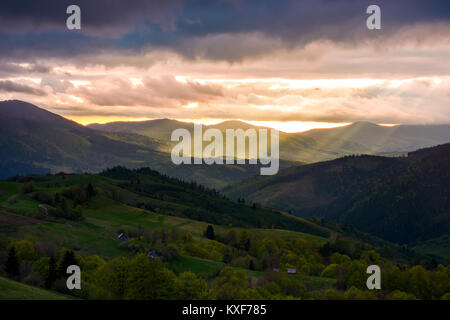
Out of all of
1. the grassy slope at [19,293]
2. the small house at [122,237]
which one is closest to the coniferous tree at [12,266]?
the grassy slope at [19,293]

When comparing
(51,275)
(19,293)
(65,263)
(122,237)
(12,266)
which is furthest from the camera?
(122,237)

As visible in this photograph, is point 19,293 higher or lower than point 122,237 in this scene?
lower

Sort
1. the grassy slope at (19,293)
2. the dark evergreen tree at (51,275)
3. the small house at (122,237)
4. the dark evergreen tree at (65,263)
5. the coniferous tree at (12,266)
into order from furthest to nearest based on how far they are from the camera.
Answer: the small house at (122,237)
the coniferous tree at (12,266)
the dark evergreen tree at (65,263)
the dark evergreen tree at (51,275)
the grassy slope at (19,293)

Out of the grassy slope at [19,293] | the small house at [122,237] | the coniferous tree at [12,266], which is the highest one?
the small house at [122,237]

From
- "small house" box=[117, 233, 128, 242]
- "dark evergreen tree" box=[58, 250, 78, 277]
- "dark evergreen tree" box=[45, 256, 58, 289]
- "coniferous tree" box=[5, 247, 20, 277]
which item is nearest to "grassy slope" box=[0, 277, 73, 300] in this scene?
"dark evergreen tree" box=[45, 256, 58, 289]

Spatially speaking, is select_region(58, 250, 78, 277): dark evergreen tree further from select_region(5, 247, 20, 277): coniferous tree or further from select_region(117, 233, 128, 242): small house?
select_region(117, 233, 128, 242): small house

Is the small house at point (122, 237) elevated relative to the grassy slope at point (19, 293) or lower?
elevated

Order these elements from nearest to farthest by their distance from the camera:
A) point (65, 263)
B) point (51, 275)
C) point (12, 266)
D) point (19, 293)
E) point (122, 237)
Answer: point (19, 293) → point (51, 275) → point (12, 266) → point (65, 263) → point (122, 237)

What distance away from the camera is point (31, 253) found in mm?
121188

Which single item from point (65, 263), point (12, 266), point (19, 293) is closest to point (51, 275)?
point (65, 263)

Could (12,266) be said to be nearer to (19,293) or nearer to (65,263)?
(65,263)

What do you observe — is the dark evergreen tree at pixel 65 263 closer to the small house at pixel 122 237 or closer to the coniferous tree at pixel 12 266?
the coniferous tree at pixel 12 266
